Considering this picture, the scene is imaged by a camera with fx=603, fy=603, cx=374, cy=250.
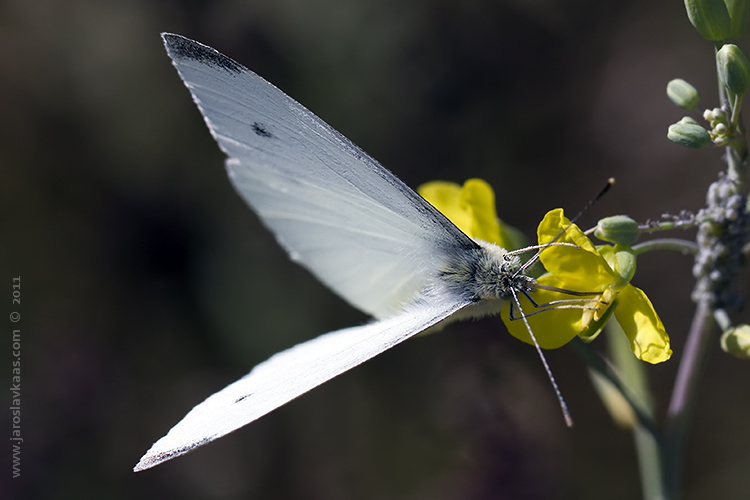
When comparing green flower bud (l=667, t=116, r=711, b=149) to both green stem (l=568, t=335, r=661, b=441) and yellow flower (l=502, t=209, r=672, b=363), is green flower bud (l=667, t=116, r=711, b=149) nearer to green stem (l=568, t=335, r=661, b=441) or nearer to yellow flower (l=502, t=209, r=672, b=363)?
yellow flower (l=502, t=209, r=672, b=363)

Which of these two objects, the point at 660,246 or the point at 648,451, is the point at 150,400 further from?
the point at 660,246

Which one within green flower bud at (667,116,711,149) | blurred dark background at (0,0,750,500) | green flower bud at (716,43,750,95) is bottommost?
blurred dark background at (0,0,750,500)

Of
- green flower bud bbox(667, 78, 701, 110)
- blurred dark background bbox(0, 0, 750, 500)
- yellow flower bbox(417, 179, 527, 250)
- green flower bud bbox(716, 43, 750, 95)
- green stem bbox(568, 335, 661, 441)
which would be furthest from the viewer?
blurred dark background bbox(0, 0, 750, 500)

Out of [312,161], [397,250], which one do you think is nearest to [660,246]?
[397,250]

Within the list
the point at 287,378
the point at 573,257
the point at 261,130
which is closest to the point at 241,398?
the point at 287,378

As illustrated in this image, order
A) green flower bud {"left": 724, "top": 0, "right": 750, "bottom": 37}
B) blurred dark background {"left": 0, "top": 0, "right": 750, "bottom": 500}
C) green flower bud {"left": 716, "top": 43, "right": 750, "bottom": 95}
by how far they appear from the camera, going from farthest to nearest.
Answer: blurred dark background {"left": 0, "top": 0, "right": 750, "bottom": 500}
green flower bud {"left": 724, "top": 0, "right": 750, "bottom": 37}
green flower bud {"left": 716, "top": 43, "right": 750, "bottom": 95}

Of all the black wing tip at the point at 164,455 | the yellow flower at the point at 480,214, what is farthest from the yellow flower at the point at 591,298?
the black wing tip at the point at 164,455

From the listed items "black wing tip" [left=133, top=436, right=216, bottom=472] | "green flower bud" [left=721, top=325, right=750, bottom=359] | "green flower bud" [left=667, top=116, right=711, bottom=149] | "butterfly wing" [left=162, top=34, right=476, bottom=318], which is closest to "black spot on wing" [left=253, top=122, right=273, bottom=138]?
"butterfly wing" [left=162, top=34, right=476, bottom=318]

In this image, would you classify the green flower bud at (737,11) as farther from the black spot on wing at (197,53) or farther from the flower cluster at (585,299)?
the black spot on wing at (197,53)
